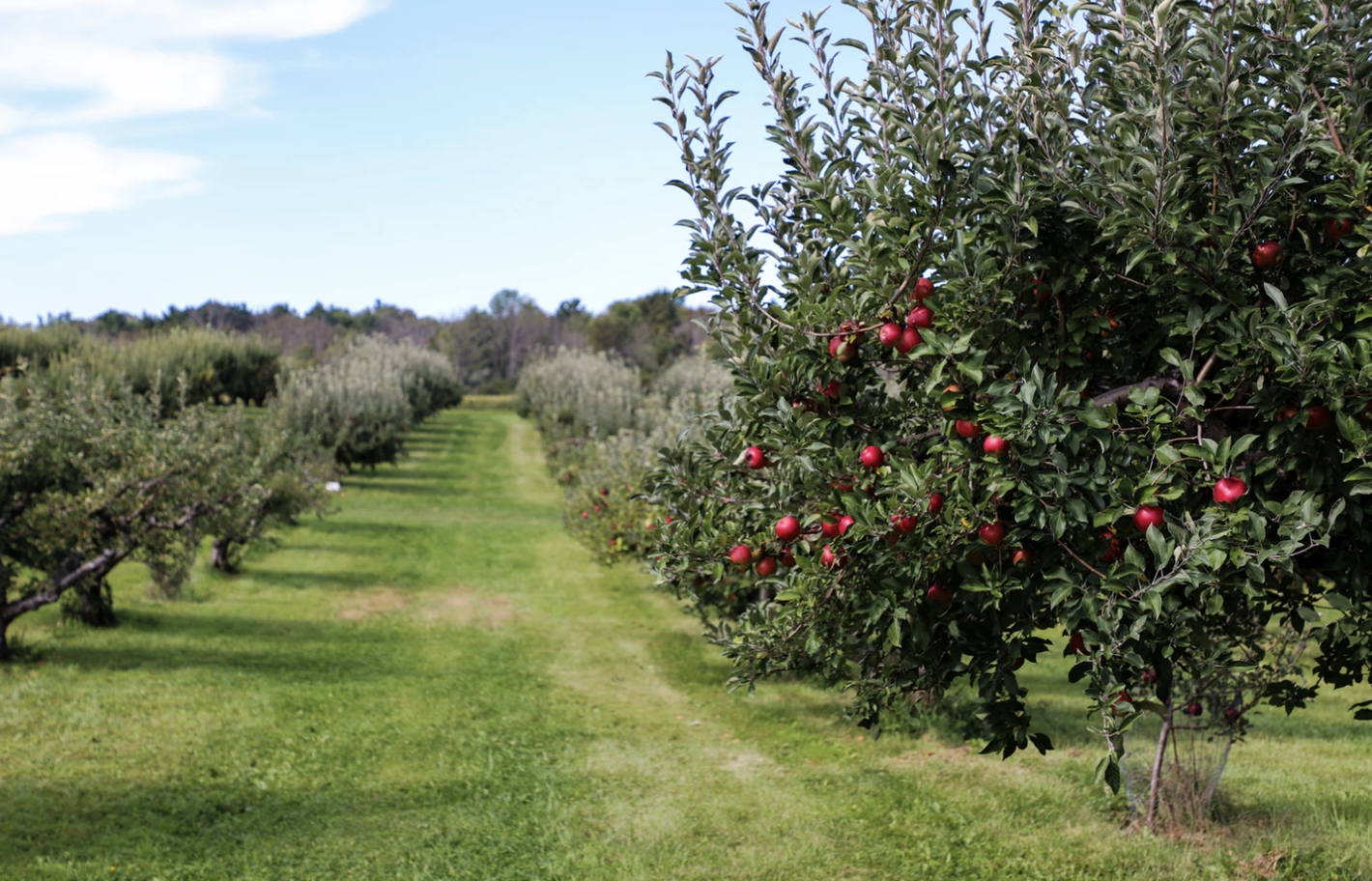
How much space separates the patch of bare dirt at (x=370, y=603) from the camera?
16344 mm

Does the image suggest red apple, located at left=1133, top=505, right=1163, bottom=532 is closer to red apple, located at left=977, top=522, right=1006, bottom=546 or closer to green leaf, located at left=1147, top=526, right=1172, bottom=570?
green leaf, located at left=1147, top=526, right=1172, bottom=570

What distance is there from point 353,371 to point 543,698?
24227 mm

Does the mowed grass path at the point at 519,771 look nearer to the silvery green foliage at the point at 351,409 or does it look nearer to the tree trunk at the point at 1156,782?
the tree trunk at the point at 1156,782

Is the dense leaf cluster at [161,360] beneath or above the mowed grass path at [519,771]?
above

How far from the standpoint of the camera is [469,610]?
17109 millimetres

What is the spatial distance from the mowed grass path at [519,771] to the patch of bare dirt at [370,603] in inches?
4.7

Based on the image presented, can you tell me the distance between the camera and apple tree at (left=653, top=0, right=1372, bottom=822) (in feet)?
11.5

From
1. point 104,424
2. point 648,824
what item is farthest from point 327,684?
point 648,824

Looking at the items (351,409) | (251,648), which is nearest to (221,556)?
(251,648)

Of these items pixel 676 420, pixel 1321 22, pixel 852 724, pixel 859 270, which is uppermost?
pixel 1321 22

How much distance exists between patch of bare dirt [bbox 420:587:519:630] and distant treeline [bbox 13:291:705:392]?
6.19 meters

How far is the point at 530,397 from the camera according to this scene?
46.5 meters

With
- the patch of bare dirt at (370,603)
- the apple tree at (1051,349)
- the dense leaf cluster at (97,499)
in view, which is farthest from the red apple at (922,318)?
the patch of bare dirt at (370,603)

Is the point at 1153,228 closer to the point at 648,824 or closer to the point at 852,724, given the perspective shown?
the point at 648,824
